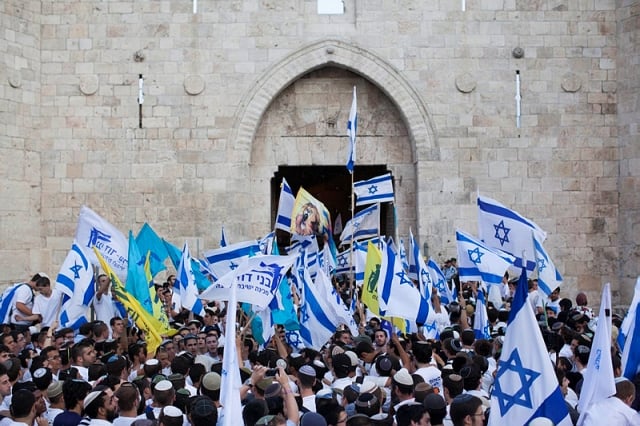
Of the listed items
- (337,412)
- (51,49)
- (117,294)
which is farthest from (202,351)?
(51,49)

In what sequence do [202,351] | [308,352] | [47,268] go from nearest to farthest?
1. [308,352]
2. [202,351]
3. [47,268]

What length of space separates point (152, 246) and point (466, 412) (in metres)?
7.80

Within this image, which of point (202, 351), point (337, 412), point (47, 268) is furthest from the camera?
point (47, 268)

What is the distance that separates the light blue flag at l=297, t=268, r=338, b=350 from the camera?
9.56m

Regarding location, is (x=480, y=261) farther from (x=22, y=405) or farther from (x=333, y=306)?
(x=22, y=405)

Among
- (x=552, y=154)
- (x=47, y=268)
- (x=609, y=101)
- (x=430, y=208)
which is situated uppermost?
(x=609, y=101)

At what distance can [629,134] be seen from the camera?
1806cm

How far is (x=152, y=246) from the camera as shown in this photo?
40.8 feet

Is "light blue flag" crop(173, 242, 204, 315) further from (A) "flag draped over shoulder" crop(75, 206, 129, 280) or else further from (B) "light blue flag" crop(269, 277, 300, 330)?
(B) "light blue flag" crop(269, 277, 300, 330)

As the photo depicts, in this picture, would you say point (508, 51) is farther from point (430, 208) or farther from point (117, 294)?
point (117, 294)

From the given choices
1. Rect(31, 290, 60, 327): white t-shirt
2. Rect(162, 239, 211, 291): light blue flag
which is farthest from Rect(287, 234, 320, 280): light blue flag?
Rect(31, 290, 60, 327): white t-shirt

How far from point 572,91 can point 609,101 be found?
0.83 meters

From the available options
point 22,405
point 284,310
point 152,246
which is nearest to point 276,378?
point 22,405

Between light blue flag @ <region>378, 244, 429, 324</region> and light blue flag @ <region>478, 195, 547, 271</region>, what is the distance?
1854 millimetres
